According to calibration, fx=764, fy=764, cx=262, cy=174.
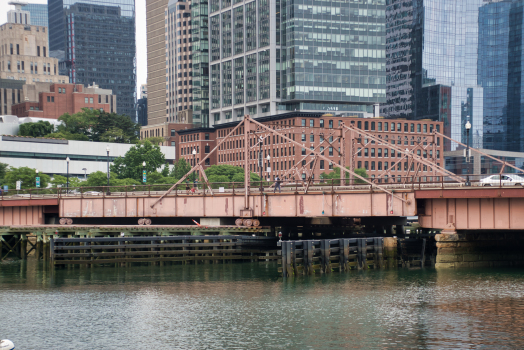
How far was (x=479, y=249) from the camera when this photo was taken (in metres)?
70.1

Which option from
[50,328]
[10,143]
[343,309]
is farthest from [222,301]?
[10,143]

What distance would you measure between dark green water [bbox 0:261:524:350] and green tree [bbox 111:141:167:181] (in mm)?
98517

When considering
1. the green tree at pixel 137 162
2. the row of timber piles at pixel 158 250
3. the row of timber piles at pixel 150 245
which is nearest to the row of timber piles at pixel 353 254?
the row of timber piles at pixel 158 250

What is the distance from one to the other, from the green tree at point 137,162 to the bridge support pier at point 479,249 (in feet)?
336

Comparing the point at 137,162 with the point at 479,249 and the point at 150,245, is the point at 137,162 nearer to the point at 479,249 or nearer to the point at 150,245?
the point at 150,245

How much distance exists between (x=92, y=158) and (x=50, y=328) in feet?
525

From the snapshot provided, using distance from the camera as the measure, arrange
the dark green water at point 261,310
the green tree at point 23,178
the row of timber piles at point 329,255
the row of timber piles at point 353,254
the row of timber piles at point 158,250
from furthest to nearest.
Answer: the green tree at point 23,178, the row of timber piles at point 158,250, the row of timber piles at point 353,254, the row of timber piles at point 329,255, the dark green water at point 261,310

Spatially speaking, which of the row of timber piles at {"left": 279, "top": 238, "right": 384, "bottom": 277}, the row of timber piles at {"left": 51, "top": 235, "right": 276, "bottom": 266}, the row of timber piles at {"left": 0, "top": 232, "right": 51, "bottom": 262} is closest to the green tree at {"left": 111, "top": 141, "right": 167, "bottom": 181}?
the row of timber piles at {"left": 0, "top": 232, "right": 51, "bottom": 262}

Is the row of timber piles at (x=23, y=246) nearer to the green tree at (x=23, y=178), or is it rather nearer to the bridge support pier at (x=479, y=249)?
the bridge support pier at (x=479, y=249)

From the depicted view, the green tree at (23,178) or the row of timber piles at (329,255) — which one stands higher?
the green tree at (23,178)

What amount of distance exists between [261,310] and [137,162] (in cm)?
12281

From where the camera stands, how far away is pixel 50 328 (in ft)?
137

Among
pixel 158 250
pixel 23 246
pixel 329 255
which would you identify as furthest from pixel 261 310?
pixel 23 246

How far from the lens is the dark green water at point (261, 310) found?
38.4 metres
